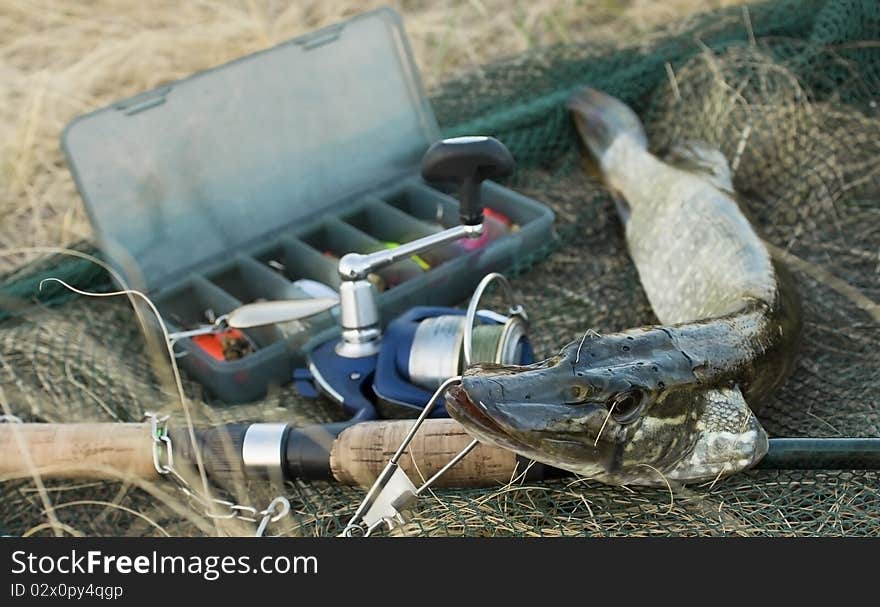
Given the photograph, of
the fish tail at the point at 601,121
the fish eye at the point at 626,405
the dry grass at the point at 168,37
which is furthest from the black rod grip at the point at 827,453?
the dry grass at the point at 168,37

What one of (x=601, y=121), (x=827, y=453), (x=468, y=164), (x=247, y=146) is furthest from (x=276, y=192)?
(x=827, y=453)

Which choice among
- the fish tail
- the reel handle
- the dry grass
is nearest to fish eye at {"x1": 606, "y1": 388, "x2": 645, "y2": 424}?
the reel handle

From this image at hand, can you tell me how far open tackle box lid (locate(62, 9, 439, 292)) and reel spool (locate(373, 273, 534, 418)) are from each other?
2.88 ft

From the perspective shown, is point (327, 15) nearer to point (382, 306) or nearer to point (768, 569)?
point (382, 306)

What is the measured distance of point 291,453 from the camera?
194 cm

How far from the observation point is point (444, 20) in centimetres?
455

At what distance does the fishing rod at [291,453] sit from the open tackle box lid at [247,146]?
79 cm

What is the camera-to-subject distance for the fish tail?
10.9ft

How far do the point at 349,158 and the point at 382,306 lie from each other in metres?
0.69

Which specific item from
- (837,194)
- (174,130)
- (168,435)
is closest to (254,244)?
(174,130)

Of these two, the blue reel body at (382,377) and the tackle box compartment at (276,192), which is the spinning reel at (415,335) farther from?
the tackle box compartment at (276,192)

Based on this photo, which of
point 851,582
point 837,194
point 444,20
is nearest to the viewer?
point 851,582

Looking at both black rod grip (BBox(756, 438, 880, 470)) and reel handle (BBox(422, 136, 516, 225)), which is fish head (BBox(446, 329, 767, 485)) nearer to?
black rod grip (BBox(756, 438, 880, 470))

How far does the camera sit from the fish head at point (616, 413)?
1.67m
